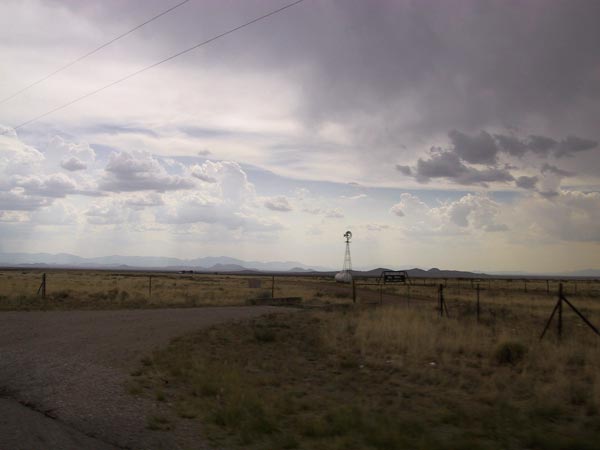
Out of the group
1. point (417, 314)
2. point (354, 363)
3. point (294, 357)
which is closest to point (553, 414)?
point (354, 363)

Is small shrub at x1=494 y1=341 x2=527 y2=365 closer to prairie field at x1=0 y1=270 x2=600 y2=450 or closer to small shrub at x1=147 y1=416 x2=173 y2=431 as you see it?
prairie field at x1=0 y1=270 x2=600 y2=450

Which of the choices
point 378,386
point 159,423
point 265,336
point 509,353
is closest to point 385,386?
point 378,386

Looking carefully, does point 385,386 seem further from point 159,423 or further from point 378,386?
point 159,423

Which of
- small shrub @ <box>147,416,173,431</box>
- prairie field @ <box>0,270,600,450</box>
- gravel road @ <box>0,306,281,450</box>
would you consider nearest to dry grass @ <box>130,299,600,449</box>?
prairie field @ <box>0,270,600,450</box>

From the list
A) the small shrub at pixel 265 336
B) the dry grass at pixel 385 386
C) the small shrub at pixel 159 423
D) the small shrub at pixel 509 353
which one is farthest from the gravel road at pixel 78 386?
the small shrub at pixel 509 353

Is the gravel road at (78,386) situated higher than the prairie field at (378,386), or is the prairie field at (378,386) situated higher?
the gravel road at (78,386)

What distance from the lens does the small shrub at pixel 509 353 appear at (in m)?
15.4

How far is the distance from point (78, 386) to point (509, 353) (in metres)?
11.7

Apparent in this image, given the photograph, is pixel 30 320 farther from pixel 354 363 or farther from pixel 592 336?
pixel 592 336

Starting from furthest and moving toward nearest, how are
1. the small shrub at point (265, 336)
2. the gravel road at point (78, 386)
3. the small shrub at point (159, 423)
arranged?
1. the small shrub at point (265, 336)
2. the small shrub at point (159, 423)
3. the gravel road at point (78, 386)

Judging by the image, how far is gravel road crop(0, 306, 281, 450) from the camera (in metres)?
7.71

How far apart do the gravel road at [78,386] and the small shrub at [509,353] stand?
1018cm

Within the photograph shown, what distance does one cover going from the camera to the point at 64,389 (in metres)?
10.6

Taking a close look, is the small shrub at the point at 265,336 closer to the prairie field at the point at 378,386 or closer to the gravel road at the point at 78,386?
the prairie field at the point at 378,386
